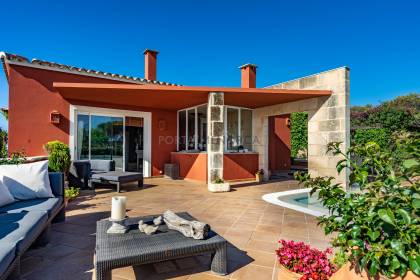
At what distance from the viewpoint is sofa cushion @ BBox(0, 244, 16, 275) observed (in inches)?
69.3

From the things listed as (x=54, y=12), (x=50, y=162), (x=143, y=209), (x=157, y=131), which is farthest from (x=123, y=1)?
(x=143, y=209)

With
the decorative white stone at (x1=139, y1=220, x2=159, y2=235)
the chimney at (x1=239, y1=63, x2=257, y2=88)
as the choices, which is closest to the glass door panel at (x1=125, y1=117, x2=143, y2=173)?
the chimney at (x1=239, y1=63, x2=257, y2=88)

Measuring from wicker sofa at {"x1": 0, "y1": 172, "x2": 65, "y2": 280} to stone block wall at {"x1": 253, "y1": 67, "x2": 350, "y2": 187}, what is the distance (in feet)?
22.4

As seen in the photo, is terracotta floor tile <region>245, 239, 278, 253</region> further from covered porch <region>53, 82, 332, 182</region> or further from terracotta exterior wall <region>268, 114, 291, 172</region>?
terracotta exterior wall <region>268, 114, 291, 172</region>

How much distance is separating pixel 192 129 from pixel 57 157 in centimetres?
491

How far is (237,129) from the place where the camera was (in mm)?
9508

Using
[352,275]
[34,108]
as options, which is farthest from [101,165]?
[352,275]

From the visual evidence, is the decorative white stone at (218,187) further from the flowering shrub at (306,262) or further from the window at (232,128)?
the flowering shrub at (306,262)

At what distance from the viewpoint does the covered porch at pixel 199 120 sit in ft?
22.8

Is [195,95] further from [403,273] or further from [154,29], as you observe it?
[154,29]

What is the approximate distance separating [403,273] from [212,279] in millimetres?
1692

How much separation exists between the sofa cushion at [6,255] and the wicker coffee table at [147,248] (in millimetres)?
615

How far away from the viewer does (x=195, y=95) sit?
7301 millimetres

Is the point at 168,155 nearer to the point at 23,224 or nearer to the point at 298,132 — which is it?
the point at 298,132
